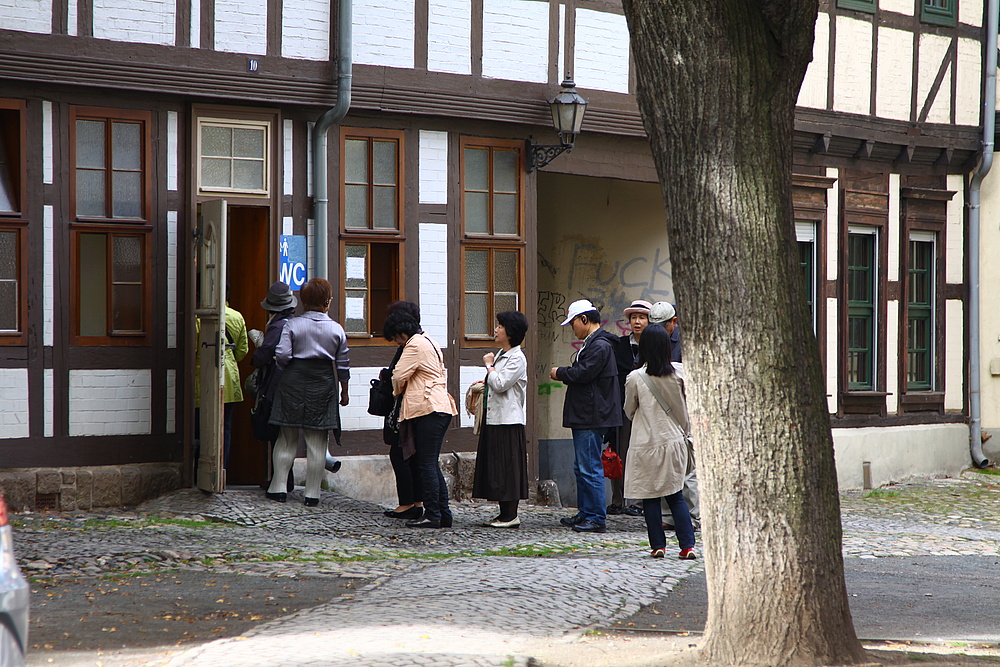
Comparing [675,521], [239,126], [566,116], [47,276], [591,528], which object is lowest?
[591,528]

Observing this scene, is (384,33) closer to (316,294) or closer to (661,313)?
(316,294)

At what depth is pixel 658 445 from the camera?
8500 millimetres

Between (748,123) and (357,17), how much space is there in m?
6.74

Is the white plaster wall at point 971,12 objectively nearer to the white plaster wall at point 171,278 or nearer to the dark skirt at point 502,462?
the dark skirt at point 502,462

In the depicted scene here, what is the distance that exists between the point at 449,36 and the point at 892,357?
24.3ft

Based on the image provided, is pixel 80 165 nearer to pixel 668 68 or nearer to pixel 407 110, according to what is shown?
pixel 407 110

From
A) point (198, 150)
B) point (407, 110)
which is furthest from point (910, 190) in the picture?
point (198, 150)

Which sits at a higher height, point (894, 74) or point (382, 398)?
point (894, 74)

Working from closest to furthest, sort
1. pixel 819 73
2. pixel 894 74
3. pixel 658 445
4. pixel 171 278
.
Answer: pixel 658 445 → pixel 171 278 → pixel 819 73 → pixel 894 74

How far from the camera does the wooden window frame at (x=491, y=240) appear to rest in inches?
472

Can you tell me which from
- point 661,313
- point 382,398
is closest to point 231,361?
point 382,398

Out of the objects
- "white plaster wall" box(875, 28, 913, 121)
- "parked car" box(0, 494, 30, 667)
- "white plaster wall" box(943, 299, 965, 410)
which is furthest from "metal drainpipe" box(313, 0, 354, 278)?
"white plaster wall" box(943, 299, 965, 410)

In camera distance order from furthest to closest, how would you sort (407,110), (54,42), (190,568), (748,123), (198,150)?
1. (407,110)
2. (198,150)
3. (54,42)
4. (190,568)
5. (748,123)

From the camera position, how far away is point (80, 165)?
10273 mm
